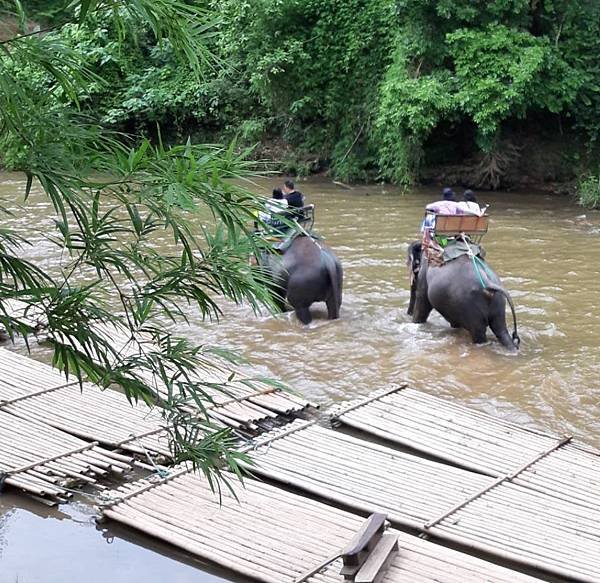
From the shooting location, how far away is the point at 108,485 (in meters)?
6.28

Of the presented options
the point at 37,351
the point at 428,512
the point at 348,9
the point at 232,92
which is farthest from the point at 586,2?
the point at 428,512

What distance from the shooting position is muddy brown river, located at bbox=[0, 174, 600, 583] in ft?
18.1

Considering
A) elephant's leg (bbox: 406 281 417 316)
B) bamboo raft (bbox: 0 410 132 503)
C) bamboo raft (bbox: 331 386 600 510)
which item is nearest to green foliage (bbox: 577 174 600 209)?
elephant's leg (bbox: 406 281 417 316)

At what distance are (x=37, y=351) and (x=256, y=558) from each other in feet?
15.2

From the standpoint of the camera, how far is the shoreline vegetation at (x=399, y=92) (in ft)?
57.2

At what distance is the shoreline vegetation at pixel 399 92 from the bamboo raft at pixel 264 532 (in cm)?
1093

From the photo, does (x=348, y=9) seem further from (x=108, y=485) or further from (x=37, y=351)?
(x=108, y=485)

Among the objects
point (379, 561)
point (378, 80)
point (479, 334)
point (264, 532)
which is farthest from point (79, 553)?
point (378, 80)

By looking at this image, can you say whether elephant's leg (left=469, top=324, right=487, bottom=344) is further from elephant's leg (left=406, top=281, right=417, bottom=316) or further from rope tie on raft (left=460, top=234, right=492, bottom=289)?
elephant's leg (left=406, top=281, right=417, bottom=316)

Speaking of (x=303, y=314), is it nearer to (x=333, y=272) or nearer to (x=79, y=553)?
(x=333, y=272)

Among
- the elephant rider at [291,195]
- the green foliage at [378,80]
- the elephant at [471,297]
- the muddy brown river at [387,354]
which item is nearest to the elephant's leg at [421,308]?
the muddy brown river at [387,354]

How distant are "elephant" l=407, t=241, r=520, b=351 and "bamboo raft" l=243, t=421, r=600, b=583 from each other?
2.23m

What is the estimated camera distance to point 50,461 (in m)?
6.32

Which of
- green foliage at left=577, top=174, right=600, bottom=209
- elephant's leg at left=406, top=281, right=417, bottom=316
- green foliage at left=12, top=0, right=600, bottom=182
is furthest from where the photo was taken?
green foliage at left=12, top=0, right=600, bottom=182
